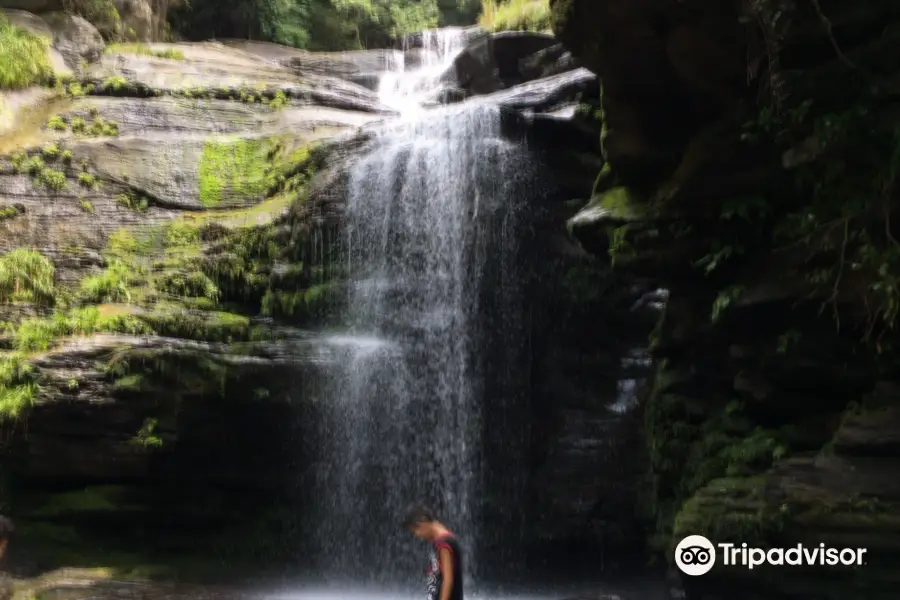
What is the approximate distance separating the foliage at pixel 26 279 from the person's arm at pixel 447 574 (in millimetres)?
8746

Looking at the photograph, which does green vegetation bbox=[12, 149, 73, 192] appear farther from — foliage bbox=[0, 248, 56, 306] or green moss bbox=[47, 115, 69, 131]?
foliage bbox=[0, 248, 56, 306]

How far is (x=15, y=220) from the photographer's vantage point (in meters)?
12.4

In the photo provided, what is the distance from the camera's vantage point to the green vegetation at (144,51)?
16297 mm

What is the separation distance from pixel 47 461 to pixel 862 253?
356 inches

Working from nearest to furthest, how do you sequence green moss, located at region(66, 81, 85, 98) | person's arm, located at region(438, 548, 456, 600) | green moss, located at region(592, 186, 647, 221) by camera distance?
person's arm, located at region(438, 548, 456, 600) → green moss, located at region(592, 186, 647, 221) → green moss, located at region(66, 81, 85, 98)

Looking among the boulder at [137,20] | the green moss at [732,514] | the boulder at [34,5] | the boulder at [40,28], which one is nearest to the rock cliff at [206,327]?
the boulder at [40,28]

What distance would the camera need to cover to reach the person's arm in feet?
15.4

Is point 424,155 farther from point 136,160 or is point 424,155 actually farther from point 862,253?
A: point 862,253

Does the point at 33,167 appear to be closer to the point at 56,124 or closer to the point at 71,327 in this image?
the point at 56,124

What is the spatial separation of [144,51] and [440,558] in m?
14.4

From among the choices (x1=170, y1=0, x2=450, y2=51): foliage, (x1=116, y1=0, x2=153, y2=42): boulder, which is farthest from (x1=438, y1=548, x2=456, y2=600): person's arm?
(x1=170, y1=0, x2=450, y2=51): foliage

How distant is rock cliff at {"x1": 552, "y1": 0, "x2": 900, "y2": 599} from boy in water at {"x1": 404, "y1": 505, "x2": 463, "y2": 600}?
104 inches

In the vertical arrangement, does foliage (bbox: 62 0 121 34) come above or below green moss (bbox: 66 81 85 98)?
above

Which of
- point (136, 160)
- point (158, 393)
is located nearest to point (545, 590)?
point (158, 393)
